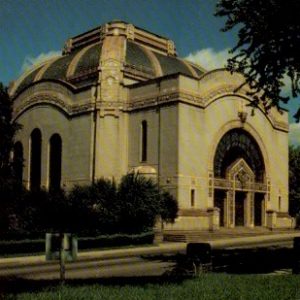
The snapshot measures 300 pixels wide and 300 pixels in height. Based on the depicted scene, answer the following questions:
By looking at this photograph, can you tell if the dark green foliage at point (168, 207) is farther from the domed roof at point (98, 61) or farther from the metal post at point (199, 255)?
the metal post at point (199, 255)

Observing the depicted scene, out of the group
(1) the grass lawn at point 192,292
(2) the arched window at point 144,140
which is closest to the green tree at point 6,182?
(2) the arched window at point 144,140

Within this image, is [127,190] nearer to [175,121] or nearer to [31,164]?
[175,121]

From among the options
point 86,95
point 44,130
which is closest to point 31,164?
point 44,130

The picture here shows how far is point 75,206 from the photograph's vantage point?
3941cm

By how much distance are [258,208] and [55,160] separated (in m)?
21.9

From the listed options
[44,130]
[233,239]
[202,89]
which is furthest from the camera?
[44,130]

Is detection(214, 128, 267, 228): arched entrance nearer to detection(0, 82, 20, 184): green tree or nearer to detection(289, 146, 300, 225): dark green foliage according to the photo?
detection(289, 146, 300, 225): dark green foliage

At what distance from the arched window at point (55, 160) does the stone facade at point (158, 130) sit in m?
0.16

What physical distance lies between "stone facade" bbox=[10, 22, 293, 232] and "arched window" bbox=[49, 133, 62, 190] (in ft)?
0.51

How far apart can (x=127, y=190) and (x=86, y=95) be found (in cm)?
1580

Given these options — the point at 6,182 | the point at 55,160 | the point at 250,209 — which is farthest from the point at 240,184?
the point at 6,182

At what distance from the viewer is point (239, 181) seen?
54562 millimetres

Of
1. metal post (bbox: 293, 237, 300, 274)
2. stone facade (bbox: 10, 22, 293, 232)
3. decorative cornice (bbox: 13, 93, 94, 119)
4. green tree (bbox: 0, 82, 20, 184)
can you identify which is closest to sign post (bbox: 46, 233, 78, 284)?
metal post (bbox: 293, 237, 300, 274)

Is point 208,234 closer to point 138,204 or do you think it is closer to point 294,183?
A: point 138,204
